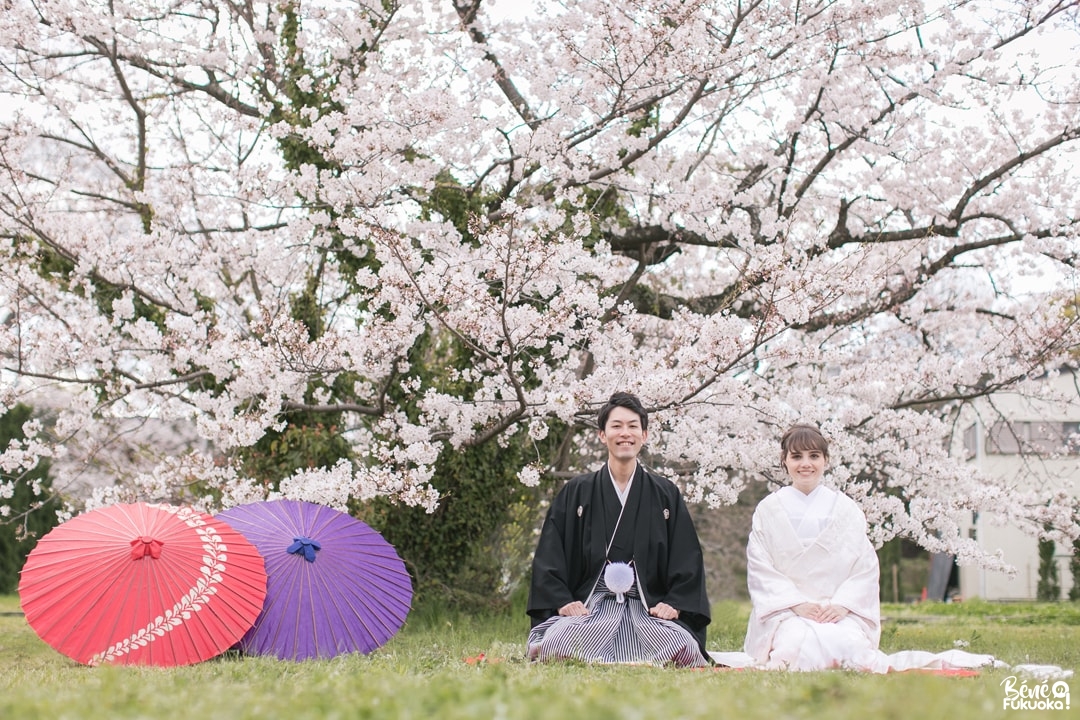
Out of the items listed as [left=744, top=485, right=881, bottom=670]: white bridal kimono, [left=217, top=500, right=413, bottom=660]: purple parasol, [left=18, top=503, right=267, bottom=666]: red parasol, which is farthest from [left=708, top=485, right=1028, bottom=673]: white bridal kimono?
[left=18, top=503, right=267, bottom=666]: red parasol

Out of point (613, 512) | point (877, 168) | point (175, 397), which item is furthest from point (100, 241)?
point (877, 168)

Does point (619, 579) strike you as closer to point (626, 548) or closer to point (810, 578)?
point (626, 548)

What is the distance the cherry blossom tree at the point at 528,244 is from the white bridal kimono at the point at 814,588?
113 centimetres

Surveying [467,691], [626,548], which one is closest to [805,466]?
[626,548]

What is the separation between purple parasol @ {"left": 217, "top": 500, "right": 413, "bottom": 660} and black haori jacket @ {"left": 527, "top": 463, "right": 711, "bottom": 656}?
868 mm

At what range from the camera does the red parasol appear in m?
4.61

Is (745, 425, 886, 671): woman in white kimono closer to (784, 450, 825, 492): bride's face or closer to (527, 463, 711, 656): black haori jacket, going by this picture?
(784, 450, 825, 492): bride's face

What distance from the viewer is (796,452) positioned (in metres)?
5.09

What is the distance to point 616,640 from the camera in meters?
4.77

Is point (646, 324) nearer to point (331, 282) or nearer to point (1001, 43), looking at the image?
point (331, 282)

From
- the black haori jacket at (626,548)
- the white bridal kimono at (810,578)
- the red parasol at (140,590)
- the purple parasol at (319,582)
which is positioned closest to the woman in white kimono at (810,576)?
the white bridal kimono at (810,578)

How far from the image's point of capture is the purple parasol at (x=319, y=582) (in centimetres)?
502

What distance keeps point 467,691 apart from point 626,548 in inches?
93.4

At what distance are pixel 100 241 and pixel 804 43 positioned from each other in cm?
519
